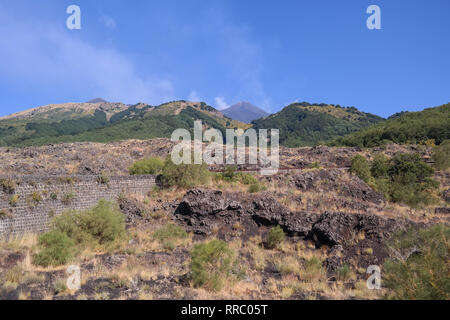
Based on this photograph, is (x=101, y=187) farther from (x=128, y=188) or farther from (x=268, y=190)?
(x=268, y=190)

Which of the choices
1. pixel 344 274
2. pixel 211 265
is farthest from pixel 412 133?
pixel 211 265

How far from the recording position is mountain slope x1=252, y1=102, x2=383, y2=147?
97.8m

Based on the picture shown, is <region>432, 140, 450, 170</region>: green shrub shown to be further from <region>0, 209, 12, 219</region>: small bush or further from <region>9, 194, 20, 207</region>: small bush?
<region>0, 209, 12, 219</region>: small bush

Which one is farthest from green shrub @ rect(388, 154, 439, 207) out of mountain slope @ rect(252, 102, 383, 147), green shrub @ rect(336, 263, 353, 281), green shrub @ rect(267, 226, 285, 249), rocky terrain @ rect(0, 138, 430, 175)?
mountain slope @ rect(252, 102, 383, 147)

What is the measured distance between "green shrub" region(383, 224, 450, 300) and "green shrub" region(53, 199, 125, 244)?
9469 millimetres

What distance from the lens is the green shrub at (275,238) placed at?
11.5 m

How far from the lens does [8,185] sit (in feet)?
35.9

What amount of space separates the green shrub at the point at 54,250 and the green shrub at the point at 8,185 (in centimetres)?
326

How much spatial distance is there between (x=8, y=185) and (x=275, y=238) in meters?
10.9

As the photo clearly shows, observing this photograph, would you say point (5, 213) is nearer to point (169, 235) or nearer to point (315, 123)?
point (169, 235)

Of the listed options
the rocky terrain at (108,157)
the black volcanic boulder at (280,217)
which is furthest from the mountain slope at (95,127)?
the black volcanic boulder at (280,217)

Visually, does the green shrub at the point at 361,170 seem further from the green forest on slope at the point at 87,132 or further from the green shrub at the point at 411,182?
the green forest on slope at the point at 87,132
